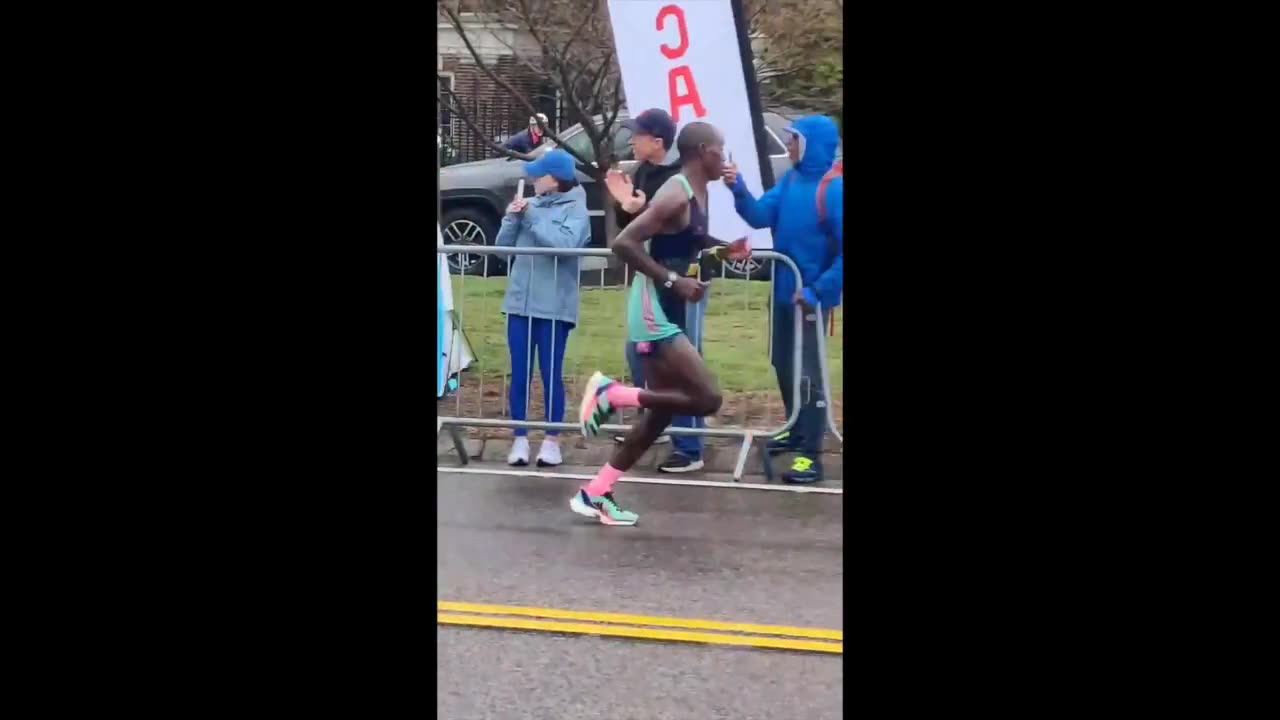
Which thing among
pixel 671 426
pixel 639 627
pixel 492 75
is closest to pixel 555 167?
pixel 671 426

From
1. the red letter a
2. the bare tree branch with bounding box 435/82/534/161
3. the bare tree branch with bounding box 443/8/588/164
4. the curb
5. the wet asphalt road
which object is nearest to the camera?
the wet asphalt road

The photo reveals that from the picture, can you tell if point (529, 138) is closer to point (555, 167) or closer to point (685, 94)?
point (685, 94)

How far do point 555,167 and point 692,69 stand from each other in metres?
0.95

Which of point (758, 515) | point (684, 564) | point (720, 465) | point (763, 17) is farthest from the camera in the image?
point (763, 17)

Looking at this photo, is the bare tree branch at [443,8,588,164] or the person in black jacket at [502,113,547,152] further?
the person in black jacket at [502,113,547,152]

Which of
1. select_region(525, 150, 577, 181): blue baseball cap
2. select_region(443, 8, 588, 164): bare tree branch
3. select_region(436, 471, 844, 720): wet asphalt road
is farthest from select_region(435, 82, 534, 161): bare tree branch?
select_region(436, 471, 844, 720): wet asphalt road

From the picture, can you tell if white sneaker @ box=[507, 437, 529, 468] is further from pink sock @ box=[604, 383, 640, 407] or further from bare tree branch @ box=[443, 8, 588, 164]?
bare tree branch @ box=[443, 8, 588, 164]

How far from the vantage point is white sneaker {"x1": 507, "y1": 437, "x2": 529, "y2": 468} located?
7.15 metres

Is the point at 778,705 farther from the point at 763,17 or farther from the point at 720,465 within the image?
the point at 763,17

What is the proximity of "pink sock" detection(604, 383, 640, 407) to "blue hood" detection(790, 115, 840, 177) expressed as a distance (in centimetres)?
146

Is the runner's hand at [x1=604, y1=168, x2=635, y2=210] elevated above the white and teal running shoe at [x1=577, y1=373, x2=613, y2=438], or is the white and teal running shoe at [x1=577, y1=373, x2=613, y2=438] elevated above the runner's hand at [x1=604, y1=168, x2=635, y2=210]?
the runner's hand at [x1=604, y1=168, x2=635, y2=210]
